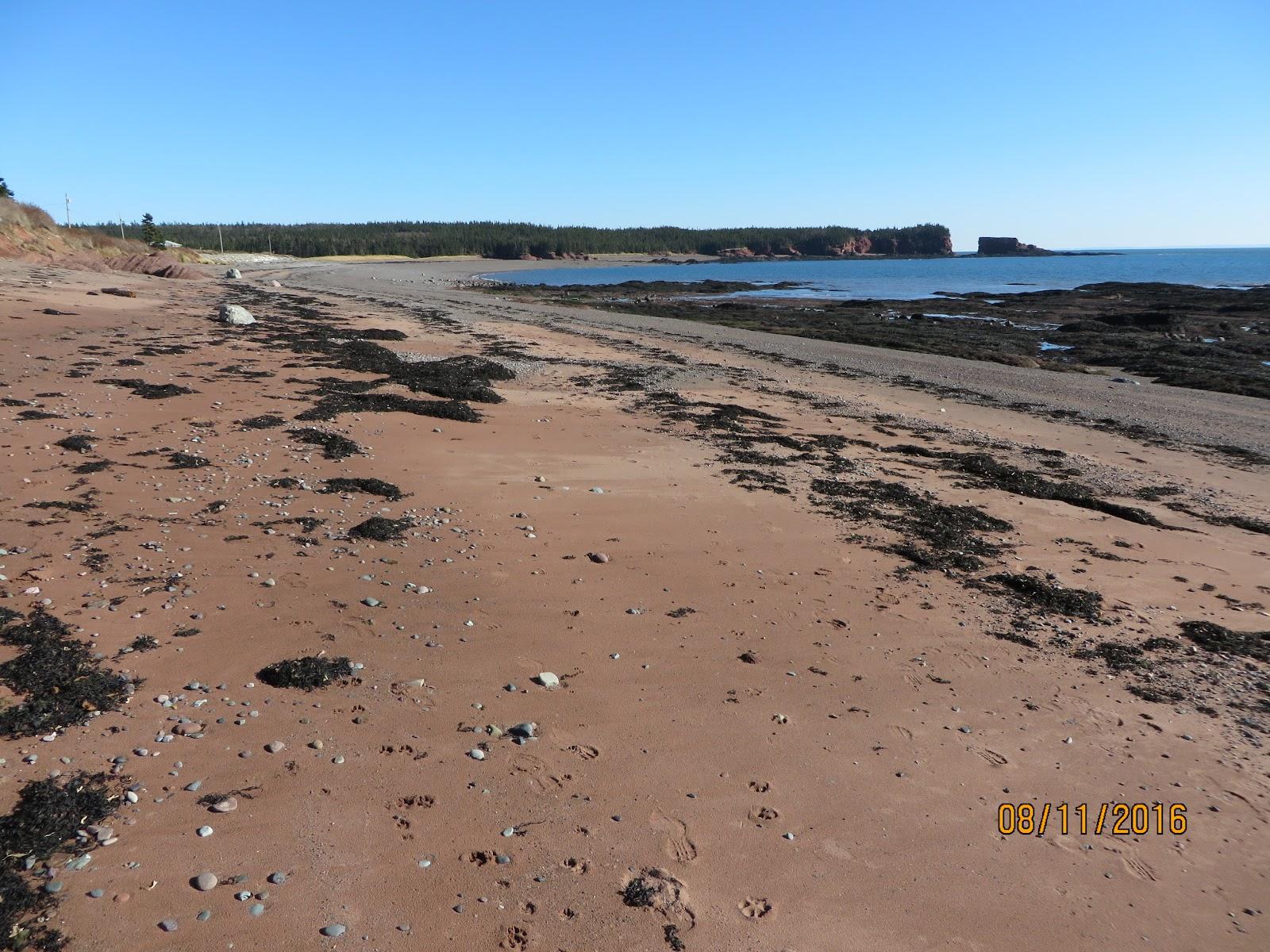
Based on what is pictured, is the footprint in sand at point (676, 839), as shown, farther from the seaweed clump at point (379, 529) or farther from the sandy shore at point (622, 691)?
the seaweed clump at point (379, 529)

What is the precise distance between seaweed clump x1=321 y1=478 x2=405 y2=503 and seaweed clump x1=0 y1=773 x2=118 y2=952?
4661 mm

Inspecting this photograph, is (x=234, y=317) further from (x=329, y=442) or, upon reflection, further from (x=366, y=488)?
(x=366, y=488)

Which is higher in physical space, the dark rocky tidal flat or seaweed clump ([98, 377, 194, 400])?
the dark rocky tidal flat

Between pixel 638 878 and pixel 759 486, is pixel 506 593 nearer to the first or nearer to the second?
pixel 638 878

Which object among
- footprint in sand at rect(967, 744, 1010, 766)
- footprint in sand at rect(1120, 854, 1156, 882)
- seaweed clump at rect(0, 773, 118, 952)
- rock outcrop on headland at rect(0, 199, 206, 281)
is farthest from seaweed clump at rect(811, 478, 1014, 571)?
rock outcrop on headland at rect(0, 199, 206, 281)

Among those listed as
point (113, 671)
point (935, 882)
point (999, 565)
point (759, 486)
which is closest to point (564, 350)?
point (759, 486)

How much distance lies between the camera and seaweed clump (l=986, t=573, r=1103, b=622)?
22.7 ft

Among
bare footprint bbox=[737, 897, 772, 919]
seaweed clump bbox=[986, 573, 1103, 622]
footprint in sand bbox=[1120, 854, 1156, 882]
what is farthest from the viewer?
seaweed clump bbox=[986, 573, 1103, 622]

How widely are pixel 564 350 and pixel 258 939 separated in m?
20.3

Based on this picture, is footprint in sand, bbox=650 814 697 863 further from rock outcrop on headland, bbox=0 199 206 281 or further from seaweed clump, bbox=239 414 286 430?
rock outcrop on headland, bbox=0 199 206 281

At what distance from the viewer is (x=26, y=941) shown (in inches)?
117

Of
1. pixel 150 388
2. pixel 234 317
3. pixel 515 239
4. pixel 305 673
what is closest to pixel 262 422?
pixel 150 388

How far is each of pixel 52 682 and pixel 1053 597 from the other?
8.06 meters

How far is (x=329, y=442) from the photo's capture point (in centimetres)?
991
